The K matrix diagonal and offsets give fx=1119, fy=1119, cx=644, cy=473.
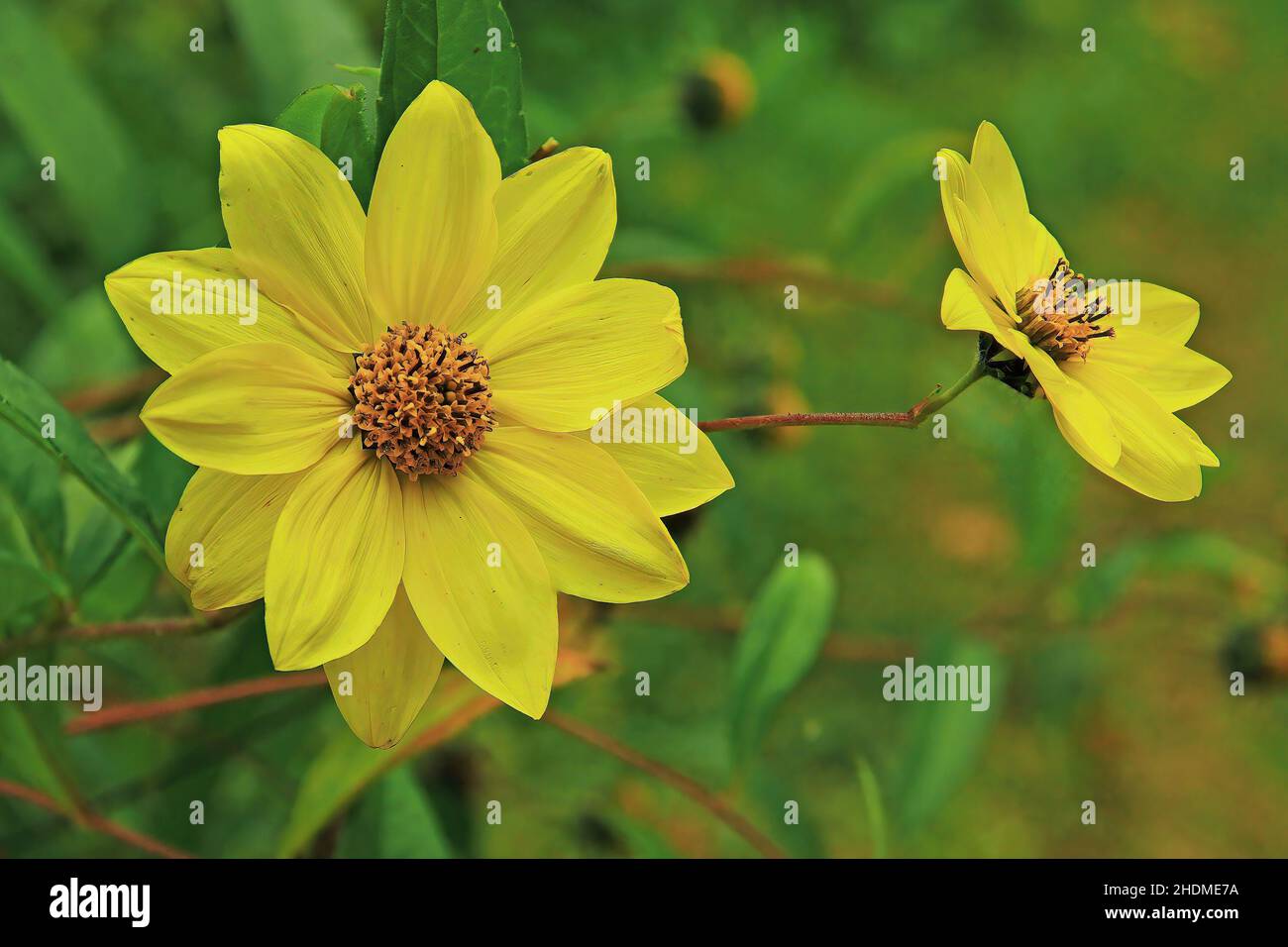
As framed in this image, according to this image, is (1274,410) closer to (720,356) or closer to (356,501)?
(720,356)

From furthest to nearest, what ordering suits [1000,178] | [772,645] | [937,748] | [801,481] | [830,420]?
[801,481] < [937,748] < [772,645] < [1000,178] < [830,420]

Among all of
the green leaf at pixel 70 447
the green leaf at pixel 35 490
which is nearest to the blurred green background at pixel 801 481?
the green leaf at pixel 35 490

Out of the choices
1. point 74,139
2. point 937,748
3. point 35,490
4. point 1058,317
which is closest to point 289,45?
point 74,139

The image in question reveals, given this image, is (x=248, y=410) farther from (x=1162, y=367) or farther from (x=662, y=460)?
(x=1162, y=367)

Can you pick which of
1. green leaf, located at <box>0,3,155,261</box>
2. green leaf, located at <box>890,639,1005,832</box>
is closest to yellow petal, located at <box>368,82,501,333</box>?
green leaf, located at <box>0,3,155,261</box>

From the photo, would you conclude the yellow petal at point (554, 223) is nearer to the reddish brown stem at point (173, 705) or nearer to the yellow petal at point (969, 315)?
the yellow petal at point (969, 315)

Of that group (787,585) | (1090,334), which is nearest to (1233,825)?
(787,585)
